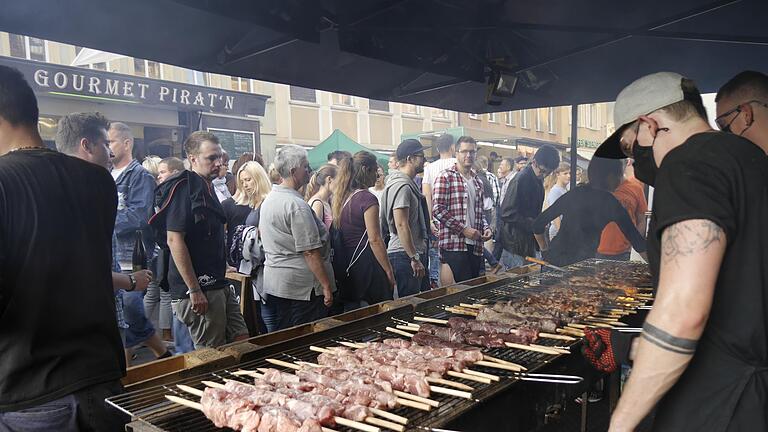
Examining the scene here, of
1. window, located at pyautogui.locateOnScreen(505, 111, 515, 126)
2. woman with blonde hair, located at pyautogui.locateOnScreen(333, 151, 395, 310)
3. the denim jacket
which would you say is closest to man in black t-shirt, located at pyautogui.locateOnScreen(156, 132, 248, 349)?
the denim jacket

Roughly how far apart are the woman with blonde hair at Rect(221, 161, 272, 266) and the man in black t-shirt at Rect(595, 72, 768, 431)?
17.9 ft

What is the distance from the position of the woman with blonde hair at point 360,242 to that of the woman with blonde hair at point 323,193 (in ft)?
1.26

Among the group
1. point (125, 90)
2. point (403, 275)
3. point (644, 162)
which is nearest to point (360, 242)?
point (403, 275)

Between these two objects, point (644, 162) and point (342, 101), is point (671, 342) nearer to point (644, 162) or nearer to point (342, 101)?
point (644, 162)

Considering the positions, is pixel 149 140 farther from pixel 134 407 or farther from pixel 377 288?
pixel 134 407

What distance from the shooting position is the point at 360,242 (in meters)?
Result: 6.07

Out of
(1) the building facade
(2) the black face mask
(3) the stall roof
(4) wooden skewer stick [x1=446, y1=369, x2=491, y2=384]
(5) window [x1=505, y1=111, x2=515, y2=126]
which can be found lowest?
(4) wooden skewer stick [x1=446, y1=369, x2=491, y2=384]

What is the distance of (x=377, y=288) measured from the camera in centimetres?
605

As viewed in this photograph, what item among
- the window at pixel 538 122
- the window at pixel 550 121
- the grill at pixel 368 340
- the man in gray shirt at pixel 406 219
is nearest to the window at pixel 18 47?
the man in gray shirt at pixel 406 219

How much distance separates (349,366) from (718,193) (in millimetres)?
1941

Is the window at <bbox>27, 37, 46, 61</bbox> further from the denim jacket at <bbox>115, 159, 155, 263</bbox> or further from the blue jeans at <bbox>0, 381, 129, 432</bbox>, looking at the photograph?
the blue jeans at <bbox>0, 381, 129, 432</bbox>

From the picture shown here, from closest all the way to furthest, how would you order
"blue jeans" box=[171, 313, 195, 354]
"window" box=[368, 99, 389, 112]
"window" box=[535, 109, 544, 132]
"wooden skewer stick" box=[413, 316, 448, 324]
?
"wooden skewer stick" box=[413, 316, 448, 324] → "blue jeans" box=[171, 313, 195, 354] → "window" box=[368, 99, 389, 112] → "window" box=[535, 109, 544, 132]

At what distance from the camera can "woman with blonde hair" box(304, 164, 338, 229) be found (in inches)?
258

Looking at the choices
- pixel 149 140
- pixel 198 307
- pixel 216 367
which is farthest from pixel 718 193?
pixel 149 140
